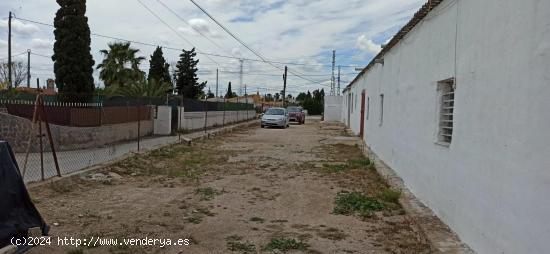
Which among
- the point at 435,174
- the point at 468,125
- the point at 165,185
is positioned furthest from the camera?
the point at 165,185

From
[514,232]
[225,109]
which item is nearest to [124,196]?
[514,232]

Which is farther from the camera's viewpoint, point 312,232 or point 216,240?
point 312,232

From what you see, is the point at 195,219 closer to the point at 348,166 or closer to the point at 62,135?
the point at 348,166

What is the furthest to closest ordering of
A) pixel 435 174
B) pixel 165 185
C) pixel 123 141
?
pixel 123 141
pixel 165 185
pixel 435 174

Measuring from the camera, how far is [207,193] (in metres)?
8.78

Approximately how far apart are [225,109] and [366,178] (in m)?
26.2

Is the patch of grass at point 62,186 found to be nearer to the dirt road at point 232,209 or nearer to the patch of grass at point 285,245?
the dirt road at point 232,209

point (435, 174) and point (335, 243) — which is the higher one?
point (435, 174)

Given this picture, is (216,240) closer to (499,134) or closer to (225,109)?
(499,134)

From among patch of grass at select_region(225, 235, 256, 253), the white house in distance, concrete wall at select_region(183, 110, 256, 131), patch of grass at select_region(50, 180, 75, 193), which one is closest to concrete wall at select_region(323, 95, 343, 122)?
concrete wall at select_region(183, 110, 256, 131)

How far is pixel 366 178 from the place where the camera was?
11.0 metres

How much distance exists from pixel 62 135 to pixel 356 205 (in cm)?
1029

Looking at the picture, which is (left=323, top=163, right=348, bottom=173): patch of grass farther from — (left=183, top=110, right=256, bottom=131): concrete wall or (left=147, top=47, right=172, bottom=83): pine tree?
A: (left=147, top=47, right=172, bottom=83): pine tree

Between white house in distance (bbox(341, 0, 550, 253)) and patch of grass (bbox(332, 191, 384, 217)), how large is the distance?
2.68 feet
